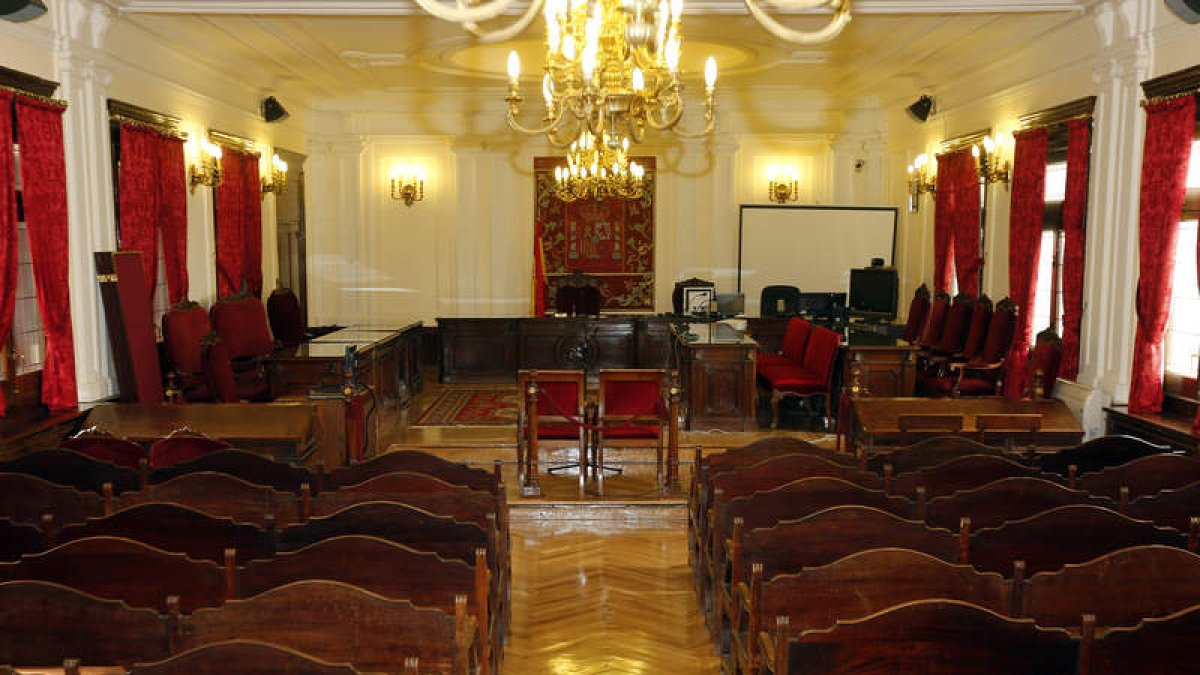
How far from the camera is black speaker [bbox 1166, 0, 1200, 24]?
217 inches

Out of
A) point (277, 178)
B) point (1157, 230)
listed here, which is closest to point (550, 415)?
point (1157, 230)

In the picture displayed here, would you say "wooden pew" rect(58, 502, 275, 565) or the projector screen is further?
the projector screen

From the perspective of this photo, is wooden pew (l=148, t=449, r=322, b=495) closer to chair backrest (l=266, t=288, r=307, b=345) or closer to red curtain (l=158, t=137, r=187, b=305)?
red curtain (l=158, t=137, r=187, b=305)

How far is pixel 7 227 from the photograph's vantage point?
5711mm

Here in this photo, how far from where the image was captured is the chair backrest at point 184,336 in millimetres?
7762

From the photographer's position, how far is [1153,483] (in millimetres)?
4359

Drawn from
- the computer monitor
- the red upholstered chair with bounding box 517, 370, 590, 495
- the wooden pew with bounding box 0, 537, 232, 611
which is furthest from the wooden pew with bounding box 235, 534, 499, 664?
the computer monitor

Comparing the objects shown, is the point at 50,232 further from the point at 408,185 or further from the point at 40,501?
the point at 408,185

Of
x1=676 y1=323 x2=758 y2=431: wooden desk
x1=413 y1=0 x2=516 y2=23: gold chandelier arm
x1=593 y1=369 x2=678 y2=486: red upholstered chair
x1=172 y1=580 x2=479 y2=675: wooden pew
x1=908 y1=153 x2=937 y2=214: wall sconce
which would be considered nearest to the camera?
x1=413 y1=0 x2=516 y2=23: gold chandelier arm

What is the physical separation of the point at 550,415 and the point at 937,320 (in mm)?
4888

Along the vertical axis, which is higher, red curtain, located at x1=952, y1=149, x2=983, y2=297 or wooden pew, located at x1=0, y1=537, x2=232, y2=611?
red curtain, located at x1=952, y1=149, x2=983, y2=297

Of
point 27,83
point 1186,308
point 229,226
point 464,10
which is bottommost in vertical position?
point 1186,308

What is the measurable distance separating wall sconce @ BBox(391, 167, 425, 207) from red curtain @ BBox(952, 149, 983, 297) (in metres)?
6.56

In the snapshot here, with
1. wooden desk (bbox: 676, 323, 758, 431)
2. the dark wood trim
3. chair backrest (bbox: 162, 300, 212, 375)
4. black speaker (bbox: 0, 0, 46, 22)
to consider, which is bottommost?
wooden desk (bbox: 676, 323, 758, 431)
